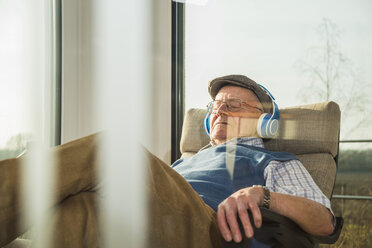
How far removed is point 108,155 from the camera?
2.85 feet

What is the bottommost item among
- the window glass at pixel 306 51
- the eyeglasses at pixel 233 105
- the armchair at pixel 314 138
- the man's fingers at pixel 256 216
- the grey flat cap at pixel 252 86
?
the man's fingers at pixel 256 216

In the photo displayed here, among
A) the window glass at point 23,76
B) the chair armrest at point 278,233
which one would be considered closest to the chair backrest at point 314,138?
the chair armrest at point 278,233

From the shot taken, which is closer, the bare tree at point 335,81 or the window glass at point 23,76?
the bare tree at point 335,81

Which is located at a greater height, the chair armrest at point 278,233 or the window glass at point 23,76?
the window glass at point 23,76

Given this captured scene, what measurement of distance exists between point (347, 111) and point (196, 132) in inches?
31.3

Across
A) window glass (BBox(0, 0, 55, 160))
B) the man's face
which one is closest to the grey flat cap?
the man's face

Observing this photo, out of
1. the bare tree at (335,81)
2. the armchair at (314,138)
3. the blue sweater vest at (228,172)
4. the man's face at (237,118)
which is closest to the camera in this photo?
the blue sweater vest at (228,172)

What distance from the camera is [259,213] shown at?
0.72 metres

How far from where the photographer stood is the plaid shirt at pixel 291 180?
1.10 m

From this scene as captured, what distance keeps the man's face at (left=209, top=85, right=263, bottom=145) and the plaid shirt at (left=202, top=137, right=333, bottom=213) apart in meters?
0.31

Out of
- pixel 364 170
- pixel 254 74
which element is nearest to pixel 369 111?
pixel 364 170

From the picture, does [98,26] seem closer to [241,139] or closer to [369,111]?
[241,139]

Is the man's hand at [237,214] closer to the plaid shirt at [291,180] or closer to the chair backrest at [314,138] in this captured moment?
the plaid shirt at [291,180]

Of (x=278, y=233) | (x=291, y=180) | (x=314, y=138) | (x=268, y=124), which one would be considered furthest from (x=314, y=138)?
(x=278, y=233)
